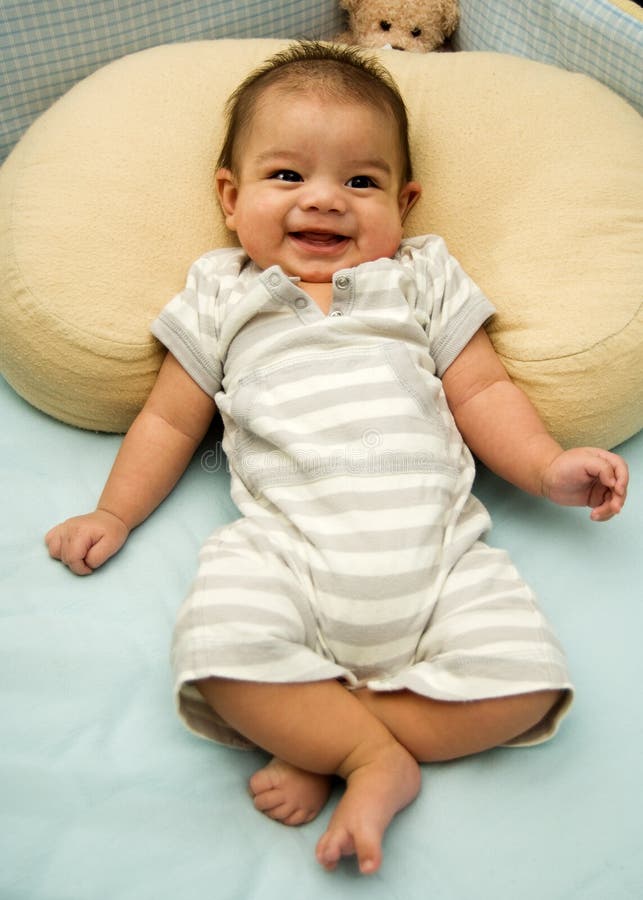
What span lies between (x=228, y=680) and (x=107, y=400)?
451 mm

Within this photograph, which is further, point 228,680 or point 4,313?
point 4,313

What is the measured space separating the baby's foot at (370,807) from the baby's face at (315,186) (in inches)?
22.7

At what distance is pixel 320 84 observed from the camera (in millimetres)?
1065

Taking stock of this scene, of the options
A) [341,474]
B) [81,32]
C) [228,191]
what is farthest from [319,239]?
[81,32]

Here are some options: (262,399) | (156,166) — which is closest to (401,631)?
(262,399)

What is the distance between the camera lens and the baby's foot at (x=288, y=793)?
2.64ft

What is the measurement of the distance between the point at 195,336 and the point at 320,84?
353 millimetres

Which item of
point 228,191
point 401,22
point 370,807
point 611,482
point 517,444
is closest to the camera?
point 370,807

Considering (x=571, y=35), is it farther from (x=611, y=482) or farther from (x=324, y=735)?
(x=324, y=735)

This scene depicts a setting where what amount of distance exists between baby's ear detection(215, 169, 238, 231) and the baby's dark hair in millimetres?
15

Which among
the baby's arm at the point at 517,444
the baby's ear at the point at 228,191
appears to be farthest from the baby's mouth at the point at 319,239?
the baby's arm at the point at 517,444

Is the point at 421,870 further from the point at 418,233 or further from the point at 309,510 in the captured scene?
the point at 418,233

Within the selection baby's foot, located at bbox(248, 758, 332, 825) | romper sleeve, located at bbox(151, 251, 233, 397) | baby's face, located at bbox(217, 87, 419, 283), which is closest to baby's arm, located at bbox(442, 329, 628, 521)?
baby's face, located at bbox(217, 87, 419, 283)

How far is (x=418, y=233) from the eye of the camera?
1164 mm
